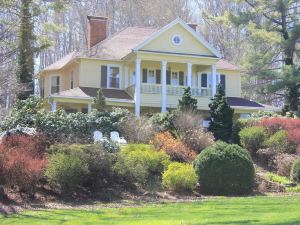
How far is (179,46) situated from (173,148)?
14.1m

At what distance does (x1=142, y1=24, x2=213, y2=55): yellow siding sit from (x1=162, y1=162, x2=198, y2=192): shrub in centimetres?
1673

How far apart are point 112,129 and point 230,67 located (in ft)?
51.7

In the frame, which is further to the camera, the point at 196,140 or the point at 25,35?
the point at 196,140

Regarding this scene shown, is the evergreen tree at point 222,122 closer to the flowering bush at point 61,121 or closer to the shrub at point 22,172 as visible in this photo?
the flowering bush at point 61,121

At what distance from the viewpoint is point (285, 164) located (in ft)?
74.8

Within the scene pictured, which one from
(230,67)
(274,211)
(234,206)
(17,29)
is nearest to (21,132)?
(17,29)

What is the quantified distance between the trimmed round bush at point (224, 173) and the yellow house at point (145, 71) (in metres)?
14.5

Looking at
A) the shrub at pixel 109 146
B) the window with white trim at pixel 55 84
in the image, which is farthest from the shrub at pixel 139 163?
the window with white trim at pixel 55 84

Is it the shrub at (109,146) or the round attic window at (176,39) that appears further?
the round attic window at (176,39)

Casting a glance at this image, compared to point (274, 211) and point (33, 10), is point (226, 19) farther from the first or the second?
point (274, 211)

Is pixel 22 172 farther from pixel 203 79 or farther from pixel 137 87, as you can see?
pixel 203 79

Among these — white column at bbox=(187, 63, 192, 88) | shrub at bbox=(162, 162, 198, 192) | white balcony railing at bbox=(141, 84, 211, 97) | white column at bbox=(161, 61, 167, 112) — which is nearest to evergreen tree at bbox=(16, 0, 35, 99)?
shrub at bbox=(162, 162, 198, 192)

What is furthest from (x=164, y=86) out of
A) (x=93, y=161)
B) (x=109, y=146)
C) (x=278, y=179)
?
(x=93, y=161)

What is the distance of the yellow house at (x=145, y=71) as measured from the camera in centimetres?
3372
